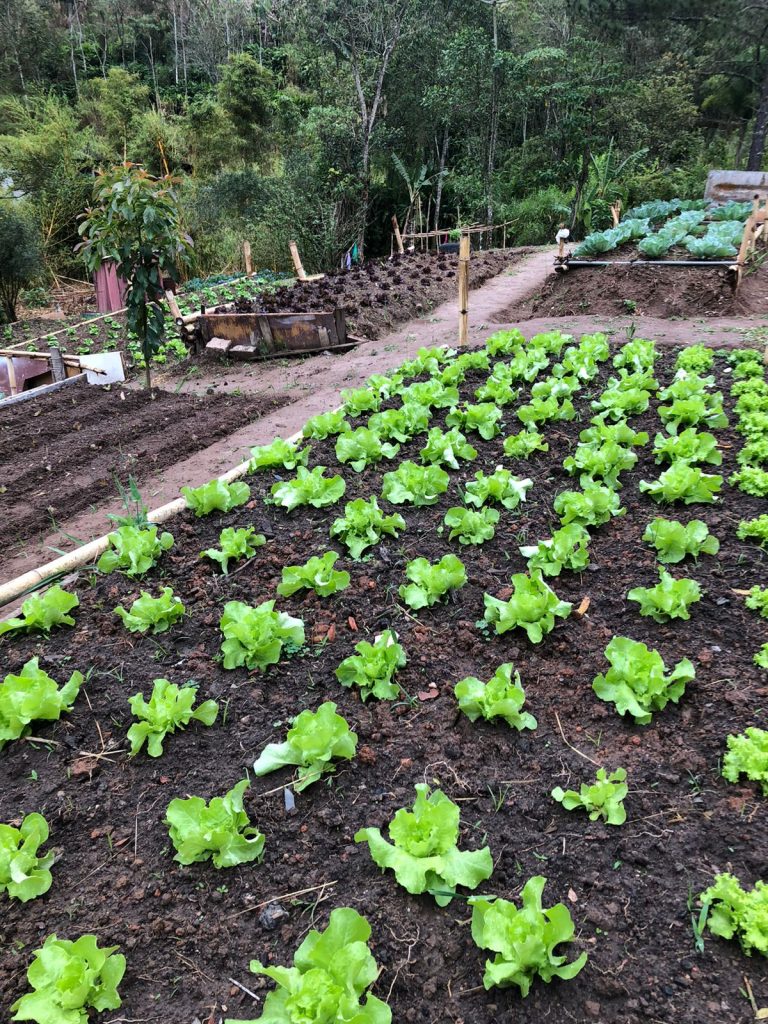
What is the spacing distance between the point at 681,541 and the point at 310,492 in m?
2.26

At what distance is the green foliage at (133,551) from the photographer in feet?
12.1

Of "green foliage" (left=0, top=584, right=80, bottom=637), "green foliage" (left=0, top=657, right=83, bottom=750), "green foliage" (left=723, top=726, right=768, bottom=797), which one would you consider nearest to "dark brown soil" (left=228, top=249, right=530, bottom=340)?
"green foliage" (left=0, top=584, right=80, bottom=637)

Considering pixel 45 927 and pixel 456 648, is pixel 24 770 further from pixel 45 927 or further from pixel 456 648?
pixel 456 648

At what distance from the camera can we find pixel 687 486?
3.88 meters

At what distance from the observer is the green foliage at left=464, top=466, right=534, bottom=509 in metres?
4.07

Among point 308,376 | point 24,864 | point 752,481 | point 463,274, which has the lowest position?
point 308,376

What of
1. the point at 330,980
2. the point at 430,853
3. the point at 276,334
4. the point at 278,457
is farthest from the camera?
the point at 276,334

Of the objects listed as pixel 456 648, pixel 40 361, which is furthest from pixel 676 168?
pixel 456 648

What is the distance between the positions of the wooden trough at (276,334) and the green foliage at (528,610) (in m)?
8.63

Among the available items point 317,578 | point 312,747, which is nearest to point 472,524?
point 317,578

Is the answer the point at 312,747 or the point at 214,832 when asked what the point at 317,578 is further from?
the point at 214,832

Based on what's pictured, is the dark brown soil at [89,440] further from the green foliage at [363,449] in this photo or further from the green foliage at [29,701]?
the green foliage at [29,701]

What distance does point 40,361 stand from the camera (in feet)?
33.9

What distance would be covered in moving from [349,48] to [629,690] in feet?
64.3
